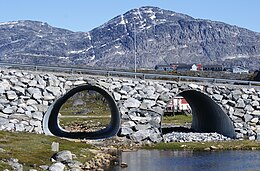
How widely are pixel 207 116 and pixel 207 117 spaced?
0.20 meters

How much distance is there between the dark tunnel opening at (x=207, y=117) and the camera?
70188 millimetres

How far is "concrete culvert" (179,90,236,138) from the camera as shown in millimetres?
70188

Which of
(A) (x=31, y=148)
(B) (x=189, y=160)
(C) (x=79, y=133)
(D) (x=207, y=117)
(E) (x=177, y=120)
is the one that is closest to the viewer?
(A) (x=31, y=148)

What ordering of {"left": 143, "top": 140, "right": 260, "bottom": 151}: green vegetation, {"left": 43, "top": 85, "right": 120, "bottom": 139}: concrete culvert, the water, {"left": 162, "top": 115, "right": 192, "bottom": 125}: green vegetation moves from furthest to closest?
1. {"left": 162, "top": 115, "right": 192, "bottom": 125}: green vegetation
2. {"left": 43, "top": 85, "right": 120, "bottom": 139}: concrete culvert
3. {"left": 143, "top": 140, "right": 260, "bottom": 151}: green vegetation
4. the water

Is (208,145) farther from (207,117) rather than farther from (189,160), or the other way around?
(207,117)

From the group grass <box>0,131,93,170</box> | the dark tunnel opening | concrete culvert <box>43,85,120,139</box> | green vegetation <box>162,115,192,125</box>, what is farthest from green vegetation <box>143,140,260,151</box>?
green vegetation <box>162,115,192,125</box>

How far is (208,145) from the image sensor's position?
2400 inches

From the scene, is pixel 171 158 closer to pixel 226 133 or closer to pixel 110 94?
pixel 110 94

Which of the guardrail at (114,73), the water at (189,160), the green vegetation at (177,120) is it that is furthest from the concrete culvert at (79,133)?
the green vegetation at (177,120)

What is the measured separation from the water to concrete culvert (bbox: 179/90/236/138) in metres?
14.2

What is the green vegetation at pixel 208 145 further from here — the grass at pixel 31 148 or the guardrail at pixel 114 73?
the guardrail at pixel 114 73

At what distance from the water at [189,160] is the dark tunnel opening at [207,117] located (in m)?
14.2

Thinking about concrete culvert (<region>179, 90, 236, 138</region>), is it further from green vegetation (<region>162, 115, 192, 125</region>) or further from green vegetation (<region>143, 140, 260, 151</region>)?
green vegetation (<region>162, 115, 192, 125</region>)

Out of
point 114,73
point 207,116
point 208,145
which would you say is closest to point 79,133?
point 114,73
